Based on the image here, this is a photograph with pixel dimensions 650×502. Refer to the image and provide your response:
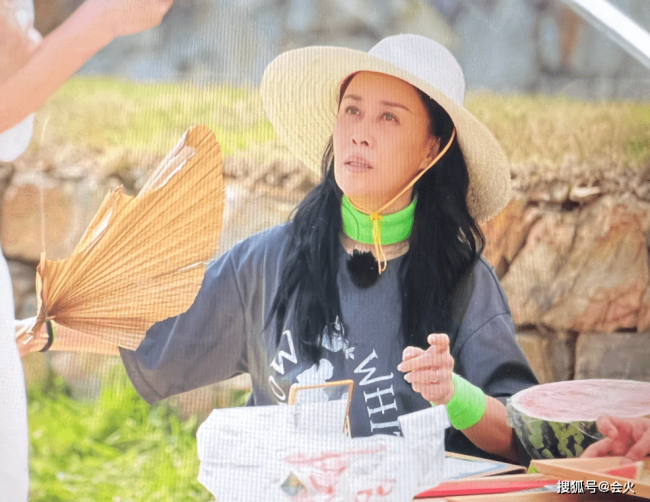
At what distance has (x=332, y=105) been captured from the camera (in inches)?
52.6

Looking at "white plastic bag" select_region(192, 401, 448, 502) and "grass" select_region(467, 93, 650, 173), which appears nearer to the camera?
→ "white plastic bag" select_region(192, 401, 448, 502)

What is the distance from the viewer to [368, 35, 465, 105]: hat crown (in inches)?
51.3

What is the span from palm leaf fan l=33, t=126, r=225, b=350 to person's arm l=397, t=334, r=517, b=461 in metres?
0.48

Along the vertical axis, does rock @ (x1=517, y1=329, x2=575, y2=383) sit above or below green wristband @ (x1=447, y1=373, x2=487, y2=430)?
above

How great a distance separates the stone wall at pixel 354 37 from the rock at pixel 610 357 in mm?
539

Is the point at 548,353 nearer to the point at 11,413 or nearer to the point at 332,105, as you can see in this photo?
the point at 332,105

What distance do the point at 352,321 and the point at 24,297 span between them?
676 millimetres

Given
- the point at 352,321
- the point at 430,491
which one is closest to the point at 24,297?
the point at 352,321

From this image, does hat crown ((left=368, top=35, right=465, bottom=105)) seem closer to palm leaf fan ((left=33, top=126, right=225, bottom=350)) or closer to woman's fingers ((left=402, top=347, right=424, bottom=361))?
palm leaf fan ((left=33, top=126, right=225, bottom=350))

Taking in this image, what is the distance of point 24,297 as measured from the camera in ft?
4.18

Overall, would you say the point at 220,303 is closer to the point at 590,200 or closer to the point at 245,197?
the point at 245,197

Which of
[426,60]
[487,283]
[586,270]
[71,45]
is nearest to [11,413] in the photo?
[71,45]

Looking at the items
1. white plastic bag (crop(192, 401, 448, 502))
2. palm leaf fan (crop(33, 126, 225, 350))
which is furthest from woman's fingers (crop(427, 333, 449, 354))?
palm leaf fan (crop(33, 126, 225, 350))

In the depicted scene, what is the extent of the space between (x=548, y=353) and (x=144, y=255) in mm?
884
